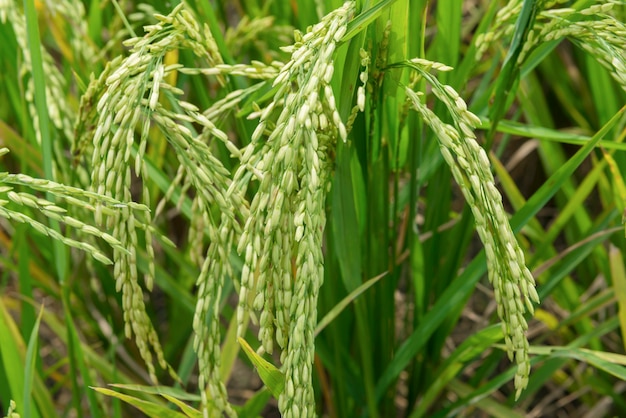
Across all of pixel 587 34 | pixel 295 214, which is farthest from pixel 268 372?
pixel 587 34

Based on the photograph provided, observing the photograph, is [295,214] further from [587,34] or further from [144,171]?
[587,34]

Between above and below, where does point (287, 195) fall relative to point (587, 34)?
below

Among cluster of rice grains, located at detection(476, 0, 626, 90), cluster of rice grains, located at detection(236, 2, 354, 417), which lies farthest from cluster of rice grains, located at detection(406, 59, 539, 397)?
cluster of rice grains, located at detection(476, 0, 626, 90)


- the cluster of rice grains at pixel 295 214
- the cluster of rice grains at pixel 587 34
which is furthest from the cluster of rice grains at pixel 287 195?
the cluster of rice grains at pixel 587 34

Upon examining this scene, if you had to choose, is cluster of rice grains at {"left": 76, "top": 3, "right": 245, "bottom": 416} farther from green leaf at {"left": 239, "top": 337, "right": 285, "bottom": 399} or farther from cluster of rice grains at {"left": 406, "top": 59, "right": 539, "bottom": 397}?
cluster of rice grains at {"left": 406, "top": 59, "right": 539, "bottom": 397}

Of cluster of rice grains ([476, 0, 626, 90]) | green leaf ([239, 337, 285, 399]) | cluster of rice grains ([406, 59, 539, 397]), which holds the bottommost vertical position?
green leaf ([239, 337, 285, 399])

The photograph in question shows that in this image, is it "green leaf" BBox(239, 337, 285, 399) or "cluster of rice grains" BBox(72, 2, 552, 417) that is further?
"green leaf" BBox(239, 337, 285, 399)

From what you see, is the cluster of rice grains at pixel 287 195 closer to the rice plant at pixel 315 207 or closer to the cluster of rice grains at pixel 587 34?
the rice plant at pixel 315 207
